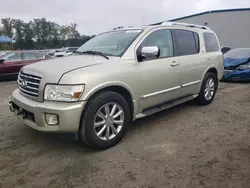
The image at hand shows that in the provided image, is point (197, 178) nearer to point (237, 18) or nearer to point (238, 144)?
point (238, 144)

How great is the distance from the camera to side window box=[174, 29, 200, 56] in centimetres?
444

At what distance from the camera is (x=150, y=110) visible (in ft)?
13.0

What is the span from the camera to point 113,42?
3969 mm

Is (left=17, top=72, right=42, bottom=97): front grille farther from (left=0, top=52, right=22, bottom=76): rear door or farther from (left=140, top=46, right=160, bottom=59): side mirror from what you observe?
(left=0, top=52, right=22, bottom=76): rear door

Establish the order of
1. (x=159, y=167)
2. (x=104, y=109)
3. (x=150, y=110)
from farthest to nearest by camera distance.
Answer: (x=150, y=110)
(x=104, y=109)
(x=159, y=167)

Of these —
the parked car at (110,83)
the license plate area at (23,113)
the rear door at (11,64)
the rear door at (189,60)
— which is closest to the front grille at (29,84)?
the parked car at (110,83)

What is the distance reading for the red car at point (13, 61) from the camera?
9516mm

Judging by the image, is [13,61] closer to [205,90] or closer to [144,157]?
[205,90]

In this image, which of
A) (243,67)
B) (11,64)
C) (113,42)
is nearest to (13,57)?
(11,64)

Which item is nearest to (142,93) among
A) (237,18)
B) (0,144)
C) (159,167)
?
(159,167)

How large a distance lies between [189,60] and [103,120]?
2.29 metres

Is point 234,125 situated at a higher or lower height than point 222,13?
lower

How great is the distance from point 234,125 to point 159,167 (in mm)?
2052

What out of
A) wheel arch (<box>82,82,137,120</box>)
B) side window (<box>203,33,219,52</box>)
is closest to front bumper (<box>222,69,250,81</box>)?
side window (<box>203,33,219,52</box>)
